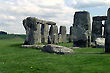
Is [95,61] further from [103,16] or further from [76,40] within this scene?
[103,16]

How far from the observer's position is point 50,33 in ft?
137

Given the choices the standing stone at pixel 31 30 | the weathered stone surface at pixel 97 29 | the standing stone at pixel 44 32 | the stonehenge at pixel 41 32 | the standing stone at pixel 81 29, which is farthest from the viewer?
the standing stone at pixel 44 32

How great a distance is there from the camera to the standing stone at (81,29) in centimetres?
2661

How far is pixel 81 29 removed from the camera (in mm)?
26922

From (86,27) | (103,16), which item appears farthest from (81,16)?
(103,16)

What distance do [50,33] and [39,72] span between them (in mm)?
32442

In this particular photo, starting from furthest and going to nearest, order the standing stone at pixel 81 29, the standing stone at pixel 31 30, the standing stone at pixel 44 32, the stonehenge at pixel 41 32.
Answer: the standing stone at pixel 44 32, the stonehenge at pixel 41 32, the standing stone at pixel 31 30, the standing stone at pixel 81 29

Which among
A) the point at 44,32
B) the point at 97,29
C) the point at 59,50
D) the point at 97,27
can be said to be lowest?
the point at 59,50

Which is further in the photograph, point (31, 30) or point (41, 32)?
point (41, 32)

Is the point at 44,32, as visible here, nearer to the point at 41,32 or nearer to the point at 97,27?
the point at 41,32

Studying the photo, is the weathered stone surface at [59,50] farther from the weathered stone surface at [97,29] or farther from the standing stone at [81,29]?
the weathered stone surface at [97,29]

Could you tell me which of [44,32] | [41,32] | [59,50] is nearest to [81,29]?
[59,50]

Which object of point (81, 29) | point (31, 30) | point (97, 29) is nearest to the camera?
point (81, 29)

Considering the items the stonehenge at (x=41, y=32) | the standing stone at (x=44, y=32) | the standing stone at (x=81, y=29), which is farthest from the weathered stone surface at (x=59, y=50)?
the standing stone at (x=44, y=32)
